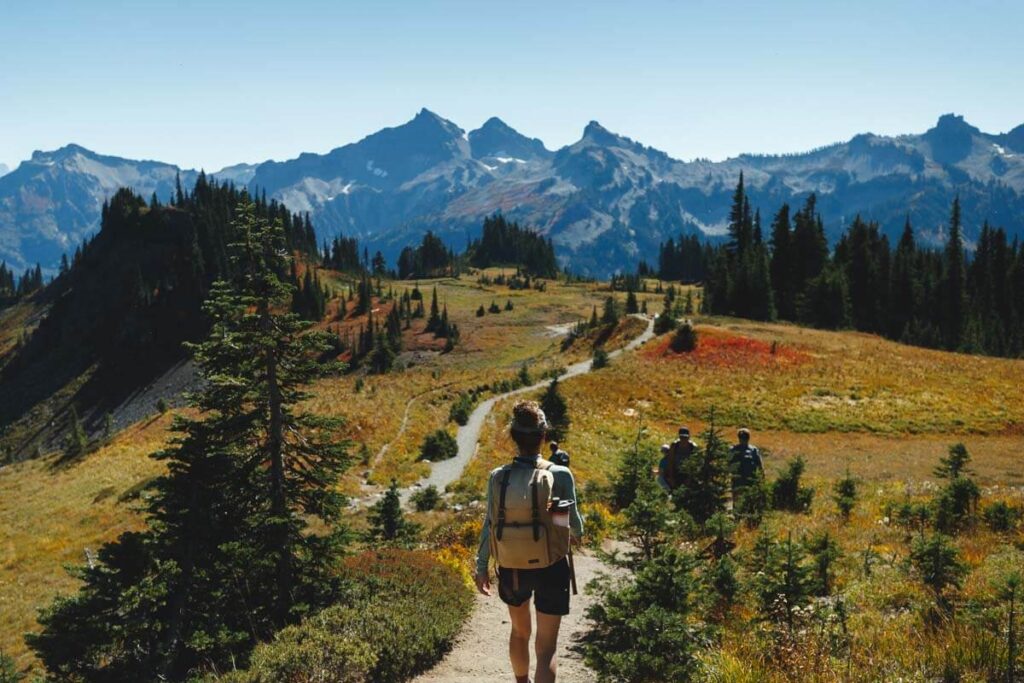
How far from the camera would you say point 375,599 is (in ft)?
31.8

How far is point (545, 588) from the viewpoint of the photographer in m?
5.74

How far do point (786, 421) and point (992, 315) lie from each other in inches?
2479

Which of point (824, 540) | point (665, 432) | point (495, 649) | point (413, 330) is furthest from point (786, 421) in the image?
point (413, 330)

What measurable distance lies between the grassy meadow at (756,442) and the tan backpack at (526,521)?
2293 millimetres

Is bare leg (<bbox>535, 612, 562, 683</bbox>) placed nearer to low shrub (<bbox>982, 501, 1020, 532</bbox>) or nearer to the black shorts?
the black shorts

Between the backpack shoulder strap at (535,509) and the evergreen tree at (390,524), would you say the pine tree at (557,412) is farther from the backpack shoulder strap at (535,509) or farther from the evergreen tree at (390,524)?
the backpack shoulder strap at (535,509)

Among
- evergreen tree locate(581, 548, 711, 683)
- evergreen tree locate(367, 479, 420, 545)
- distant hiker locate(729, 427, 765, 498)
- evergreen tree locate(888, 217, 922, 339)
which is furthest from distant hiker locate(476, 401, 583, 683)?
evergreen tree locate(888, 217, 922, 339)

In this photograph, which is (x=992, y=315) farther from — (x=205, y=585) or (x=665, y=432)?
(x=205, y=585)

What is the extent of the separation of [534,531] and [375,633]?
159 inches

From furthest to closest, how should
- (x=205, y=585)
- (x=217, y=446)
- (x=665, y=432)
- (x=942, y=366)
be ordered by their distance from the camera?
(x=942, y=366), (x=665, y=432), (x=217, y=446), (x=205, y=585)

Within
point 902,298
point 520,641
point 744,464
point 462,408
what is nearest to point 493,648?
point 520,641

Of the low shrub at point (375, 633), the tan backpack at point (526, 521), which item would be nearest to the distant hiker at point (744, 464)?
the low shrub at point (375, 633)

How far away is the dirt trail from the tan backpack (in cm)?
320

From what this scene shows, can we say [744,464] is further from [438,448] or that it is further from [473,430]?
[473,430]
